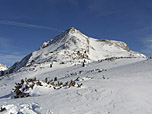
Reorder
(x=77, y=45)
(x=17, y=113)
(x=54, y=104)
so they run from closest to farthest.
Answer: (x=17, y=113), (x=54, y=104), (x=77, y=45)

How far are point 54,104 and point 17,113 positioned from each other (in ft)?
3.87

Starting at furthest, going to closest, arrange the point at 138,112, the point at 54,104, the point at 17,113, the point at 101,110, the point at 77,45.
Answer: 1. the point at 77,45
2. the point at 54,104
3. the point at 17,113
4. the point at 101,110
5. the point at 138,112

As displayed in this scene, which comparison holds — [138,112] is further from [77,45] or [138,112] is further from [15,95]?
[77,45]

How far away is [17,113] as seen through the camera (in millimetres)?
4316

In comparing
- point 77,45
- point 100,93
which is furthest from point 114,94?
point 77,45

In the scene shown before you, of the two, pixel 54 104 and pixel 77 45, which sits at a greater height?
pixel 77 45

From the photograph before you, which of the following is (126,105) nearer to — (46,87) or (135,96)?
(135,96)

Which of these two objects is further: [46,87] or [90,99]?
[46,87]

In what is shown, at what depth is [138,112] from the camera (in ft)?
12.4

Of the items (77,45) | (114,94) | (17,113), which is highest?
(77,45)

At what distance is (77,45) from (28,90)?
5038 centimetres

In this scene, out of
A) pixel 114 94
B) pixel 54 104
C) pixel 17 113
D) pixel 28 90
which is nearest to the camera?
pixel 17 113

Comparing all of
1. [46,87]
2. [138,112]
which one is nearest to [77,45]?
[46,87]

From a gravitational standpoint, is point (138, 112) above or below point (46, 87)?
below
